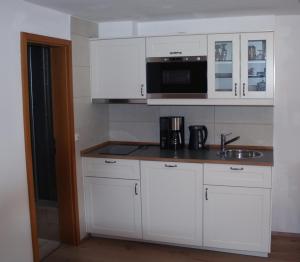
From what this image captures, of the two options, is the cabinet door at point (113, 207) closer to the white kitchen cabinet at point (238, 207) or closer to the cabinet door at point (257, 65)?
the white kitchen cabinet at point (238, 207)

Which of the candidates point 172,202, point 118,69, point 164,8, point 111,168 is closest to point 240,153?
point 172,202

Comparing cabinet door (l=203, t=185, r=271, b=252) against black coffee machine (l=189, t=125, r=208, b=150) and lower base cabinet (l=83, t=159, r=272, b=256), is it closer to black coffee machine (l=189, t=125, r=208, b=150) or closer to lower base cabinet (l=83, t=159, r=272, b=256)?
lower base cabinet (l=83, t=159, r=272, b=256)

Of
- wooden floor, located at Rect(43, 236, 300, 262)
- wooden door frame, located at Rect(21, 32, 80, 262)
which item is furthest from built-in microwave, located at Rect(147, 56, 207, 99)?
wooden floor, located at Rect(43, 236, 300, 262)

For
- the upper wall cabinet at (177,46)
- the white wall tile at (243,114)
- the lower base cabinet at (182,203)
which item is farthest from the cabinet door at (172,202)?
the upper wall cabinet at (177,46)

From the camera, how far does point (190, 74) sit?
3537 mm

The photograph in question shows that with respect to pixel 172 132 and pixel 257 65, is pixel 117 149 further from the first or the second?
pixel 257 65

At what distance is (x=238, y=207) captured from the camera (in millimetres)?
3307

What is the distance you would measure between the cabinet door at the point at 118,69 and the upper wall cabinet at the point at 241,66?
0.69 metres

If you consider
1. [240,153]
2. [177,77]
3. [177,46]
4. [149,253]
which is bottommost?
[149,253]

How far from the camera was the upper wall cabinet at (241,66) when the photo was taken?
3377 millimetres

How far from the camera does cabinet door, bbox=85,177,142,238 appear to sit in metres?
3.61

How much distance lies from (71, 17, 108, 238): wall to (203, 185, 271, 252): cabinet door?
1.26 metres

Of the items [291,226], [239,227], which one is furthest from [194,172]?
[291,226]

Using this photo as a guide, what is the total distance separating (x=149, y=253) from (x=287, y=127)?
184 cm
